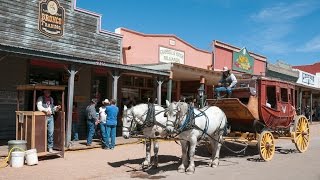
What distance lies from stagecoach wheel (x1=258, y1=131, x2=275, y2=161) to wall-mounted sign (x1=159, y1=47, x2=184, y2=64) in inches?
411

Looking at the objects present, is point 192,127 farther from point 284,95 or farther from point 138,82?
point 138,82

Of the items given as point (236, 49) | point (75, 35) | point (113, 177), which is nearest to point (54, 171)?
point (113, 177)

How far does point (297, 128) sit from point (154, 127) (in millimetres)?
6154

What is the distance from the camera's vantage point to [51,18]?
15695mm

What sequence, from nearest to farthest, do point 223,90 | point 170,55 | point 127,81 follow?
1. point 223,90
2. point 127,81
3. point 170,55

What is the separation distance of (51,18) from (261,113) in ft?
26.9

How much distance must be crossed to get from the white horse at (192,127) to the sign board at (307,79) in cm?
2796

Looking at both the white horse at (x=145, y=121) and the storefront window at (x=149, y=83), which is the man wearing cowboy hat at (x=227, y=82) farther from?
the storefront window at (x=149, y=83)

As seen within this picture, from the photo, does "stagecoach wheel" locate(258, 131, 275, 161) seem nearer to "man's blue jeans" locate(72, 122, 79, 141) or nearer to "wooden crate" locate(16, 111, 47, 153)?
"wooden crate" locate(16, 111, 47, 153)

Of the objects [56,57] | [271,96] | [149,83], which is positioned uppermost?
[56,57]

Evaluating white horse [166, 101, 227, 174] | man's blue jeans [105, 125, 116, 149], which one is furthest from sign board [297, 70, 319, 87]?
white horse [166, 101, 227, 174]

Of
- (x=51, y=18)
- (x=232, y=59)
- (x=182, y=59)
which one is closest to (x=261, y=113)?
(x=51, y=18)

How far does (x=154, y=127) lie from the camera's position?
10508 mm

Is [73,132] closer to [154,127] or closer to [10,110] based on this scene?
[10,110]
